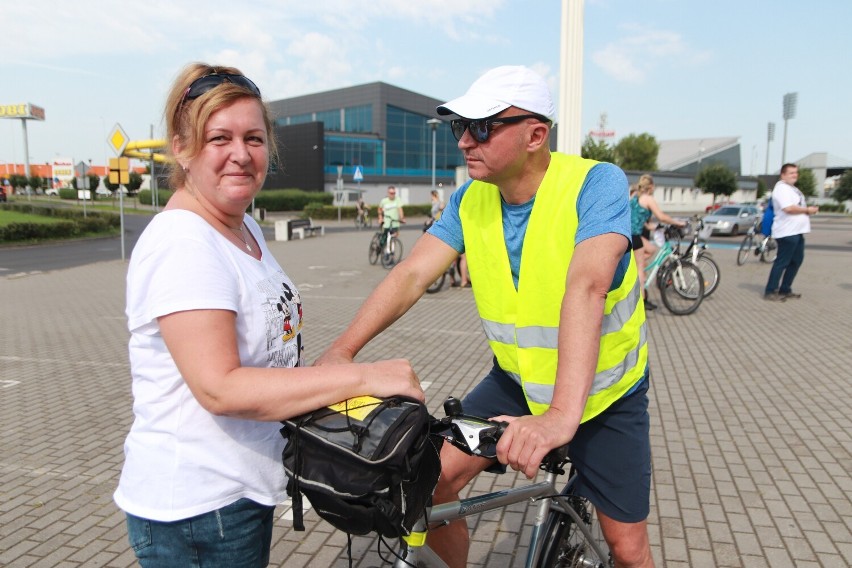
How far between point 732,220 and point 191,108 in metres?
33.0

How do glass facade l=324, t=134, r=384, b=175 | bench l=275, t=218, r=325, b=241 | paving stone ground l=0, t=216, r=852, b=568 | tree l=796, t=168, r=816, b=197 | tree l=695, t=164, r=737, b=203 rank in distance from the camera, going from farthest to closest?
tree l=796, t=168, r=816, b=197 < tree l=695, t=164, r=737, b=203 < glass facade l=324, t=134, r=384, b=175 < bench l=275, t=218, r=325, b=241 < paving stone ground l=0, t=216, r=852, b=568

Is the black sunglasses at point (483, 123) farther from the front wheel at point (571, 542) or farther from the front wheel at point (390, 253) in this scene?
the front wheel at point (390, 253)

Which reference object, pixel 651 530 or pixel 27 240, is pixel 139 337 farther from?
pixel 27 240

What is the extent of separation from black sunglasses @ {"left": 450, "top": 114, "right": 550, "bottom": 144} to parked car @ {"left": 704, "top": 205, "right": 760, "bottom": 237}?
101 feet

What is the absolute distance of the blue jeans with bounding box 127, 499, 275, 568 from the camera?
4.93 feet

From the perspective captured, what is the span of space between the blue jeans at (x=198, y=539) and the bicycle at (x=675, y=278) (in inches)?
340

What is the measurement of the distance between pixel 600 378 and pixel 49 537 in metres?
3.08

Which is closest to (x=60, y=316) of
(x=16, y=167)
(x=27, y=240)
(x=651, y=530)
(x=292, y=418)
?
(x=651, y=530)

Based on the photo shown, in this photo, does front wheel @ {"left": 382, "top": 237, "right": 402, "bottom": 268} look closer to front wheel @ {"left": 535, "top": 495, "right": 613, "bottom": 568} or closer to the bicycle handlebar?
front wheel @ {"left": 535, "top": 495, "right": 613, "bottom": 568}

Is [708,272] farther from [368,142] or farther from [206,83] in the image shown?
[368,142]

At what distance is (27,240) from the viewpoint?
23.1 metres

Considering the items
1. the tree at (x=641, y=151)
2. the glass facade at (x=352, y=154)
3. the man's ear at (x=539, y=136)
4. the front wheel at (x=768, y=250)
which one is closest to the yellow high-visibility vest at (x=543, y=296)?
the man's ear at (x=539, y=136)

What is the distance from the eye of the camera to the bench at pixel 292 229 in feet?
85.6

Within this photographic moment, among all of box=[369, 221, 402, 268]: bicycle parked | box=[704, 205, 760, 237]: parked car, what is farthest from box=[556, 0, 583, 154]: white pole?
box=[704, 205, 760, 237]: parked car
